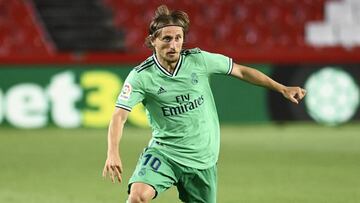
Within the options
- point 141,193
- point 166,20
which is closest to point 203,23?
point 166,20

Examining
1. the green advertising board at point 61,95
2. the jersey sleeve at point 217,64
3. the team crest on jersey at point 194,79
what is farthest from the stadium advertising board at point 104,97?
the team crest on jersey at point 194,79

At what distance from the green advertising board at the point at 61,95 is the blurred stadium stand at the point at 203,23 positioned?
5.60ft

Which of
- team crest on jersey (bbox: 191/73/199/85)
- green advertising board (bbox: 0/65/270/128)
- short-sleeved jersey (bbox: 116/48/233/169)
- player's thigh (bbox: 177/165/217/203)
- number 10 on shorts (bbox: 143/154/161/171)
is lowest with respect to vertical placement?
player's thigh (bbox: 177/165/217/203)

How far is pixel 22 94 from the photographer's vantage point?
15133mm

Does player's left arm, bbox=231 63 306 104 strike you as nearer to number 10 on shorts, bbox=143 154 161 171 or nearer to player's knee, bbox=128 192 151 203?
number 10 on shorts, bbox=143 154 161 171

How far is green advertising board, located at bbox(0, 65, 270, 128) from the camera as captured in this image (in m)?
15.1

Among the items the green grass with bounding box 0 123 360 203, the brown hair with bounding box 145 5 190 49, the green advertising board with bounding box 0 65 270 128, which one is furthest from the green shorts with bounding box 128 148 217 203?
the green advertising board with bounding box 0 65 270 128

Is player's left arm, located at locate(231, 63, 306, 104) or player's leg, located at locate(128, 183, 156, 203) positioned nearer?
player's leg, located at locate(128, 183, 156, 203)

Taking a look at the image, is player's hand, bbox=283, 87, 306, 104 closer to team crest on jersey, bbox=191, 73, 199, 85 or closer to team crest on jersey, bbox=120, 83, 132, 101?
team crest on jersey, bbox=191, 73, 199, 85

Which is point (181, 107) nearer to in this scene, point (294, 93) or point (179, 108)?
point (179, 108)

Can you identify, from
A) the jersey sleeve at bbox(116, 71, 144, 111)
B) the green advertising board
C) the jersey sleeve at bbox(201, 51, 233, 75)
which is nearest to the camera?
the jersey sleeve at bbox(116, 71, 144, 111)

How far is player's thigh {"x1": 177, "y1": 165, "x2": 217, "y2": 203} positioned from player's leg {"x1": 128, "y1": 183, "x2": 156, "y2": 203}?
14.3 inches

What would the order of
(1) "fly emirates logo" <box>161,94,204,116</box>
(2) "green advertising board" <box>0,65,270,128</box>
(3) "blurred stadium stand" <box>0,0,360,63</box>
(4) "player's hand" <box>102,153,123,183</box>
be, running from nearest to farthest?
(4) "player's hand" <box>102,153,123,183</box>
(1) "fly emirates logo" <box>161,94,204,116</box>
(2) "green advertising board" <box>0,65,270,128</box>
(3) "blurred stadium stand" <box>0,0,360,63</box>

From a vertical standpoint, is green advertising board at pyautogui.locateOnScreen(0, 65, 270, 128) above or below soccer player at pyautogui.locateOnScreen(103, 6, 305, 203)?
above
